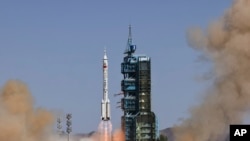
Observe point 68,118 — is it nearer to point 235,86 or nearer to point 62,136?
point 62,136

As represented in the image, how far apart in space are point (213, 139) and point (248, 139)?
288 ft

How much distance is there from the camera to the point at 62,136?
189 meters

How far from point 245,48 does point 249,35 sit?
2.48m

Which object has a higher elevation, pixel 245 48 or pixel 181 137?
pixel 245 48

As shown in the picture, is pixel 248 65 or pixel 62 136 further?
pixel 62 136

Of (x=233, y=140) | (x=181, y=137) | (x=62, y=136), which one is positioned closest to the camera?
(x=233, y=140)

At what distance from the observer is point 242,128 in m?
53.1

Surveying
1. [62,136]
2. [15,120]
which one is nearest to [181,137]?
[15,120]

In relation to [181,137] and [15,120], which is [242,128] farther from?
[15,120]

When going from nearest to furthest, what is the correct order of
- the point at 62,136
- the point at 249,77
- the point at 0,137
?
1. the point at 249,77
2. the point at 0,137
3. the point at 62,136

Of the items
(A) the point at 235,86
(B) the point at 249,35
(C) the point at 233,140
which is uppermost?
(B) the point at 249,35

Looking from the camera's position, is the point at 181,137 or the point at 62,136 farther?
the point at 62,136

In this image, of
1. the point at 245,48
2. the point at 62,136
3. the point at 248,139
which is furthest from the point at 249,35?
the point at 62,136

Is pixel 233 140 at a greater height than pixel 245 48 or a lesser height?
lesser
